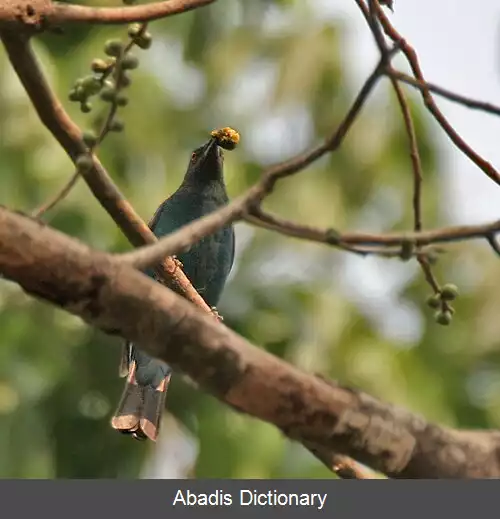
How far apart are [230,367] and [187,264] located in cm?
227

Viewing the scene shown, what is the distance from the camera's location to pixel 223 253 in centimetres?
361

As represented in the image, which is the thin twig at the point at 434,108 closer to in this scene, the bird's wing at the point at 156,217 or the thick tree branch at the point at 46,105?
the thick tree branch at the point at 46,105

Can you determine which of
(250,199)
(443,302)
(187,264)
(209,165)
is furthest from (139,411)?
(250,199)

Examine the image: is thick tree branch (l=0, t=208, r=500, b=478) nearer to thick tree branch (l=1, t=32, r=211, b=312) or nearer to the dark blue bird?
thick tree branch (l=1, t=32, r=211, b=312)

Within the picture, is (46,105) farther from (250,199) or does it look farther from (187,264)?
(187,264)

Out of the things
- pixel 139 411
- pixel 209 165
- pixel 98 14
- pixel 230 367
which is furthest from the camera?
pixel 209 165

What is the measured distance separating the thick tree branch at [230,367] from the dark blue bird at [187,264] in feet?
6.19

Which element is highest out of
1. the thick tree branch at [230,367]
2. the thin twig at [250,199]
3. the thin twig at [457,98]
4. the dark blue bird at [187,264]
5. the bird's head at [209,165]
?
the bird's head at [209,165]

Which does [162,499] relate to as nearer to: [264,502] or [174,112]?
[264,502]

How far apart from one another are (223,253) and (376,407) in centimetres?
229

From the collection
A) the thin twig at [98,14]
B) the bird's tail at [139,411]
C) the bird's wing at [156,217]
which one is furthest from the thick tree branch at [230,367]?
the bird's wing at [156,217]

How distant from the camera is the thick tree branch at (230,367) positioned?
1.26m

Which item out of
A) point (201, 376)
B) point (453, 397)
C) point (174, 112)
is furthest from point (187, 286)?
point (174, 112)

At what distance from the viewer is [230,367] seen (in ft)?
4.25
